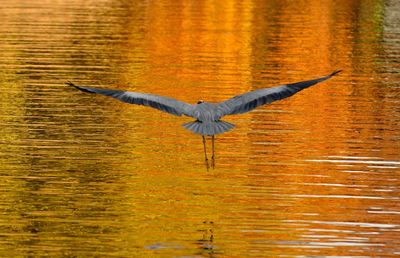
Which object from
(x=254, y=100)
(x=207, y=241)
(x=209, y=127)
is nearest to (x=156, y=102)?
(x=209, y=127)

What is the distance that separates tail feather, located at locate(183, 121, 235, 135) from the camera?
20.0 meters

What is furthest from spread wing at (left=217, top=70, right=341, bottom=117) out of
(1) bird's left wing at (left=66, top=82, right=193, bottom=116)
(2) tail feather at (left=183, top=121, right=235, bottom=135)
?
(1) bird's left wing at (left=66, top=82, right=193, bottom=116)

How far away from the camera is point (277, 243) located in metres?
19.7

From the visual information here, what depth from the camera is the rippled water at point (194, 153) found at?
2012 centimetres

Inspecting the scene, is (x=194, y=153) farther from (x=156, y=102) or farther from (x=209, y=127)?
(x=209, y=127)

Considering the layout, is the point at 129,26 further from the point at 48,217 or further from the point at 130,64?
the point at 48,217

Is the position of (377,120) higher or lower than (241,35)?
lower

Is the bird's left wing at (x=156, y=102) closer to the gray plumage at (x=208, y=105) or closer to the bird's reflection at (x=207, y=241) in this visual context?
the gray plumage at (x=208, y=105)

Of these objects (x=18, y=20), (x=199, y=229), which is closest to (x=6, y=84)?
(x=199, y=229)

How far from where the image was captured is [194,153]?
26.9m

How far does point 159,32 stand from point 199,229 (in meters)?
34.3

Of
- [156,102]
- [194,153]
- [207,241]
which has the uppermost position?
[156,102]

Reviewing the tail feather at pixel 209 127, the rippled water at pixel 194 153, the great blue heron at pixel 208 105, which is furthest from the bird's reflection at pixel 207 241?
the tail feather at pixel 209 127

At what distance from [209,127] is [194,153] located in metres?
6.74
